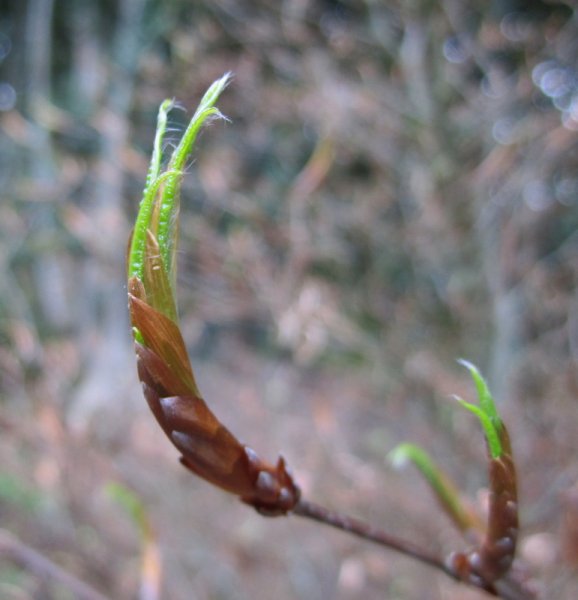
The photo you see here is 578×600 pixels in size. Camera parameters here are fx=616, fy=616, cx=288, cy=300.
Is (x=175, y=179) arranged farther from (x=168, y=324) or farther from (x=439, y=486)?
(x=439, y=486)

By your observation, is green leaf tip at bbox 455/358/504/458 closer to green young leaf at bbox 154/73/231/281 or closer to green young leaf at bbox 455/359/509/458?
green young leaf at bbox 455/359/509/458

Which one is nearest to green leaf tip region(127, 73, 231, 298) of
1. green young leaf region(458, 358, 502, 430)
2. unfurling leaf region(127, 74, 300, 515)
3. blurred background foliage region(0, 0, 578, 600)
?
unfurling leaf region(127, 74, 300, 515)

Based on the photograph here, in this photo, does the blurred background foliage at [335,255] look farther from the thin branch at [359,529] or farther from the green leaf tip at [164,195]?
the green leaf tip at [164,195]

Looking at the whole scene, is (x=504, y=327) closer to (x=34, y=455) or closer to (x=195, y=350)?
(x=34, y=455)

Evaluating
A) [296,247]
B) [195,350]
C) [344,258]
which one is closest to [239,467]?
[296,247]

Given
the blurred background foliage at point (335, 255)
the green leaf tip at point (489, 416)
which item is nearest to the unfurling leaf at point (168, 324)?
the green leaf tip at point (489, 416)
